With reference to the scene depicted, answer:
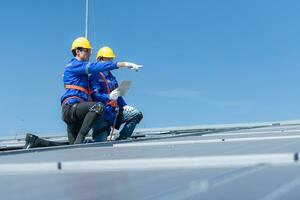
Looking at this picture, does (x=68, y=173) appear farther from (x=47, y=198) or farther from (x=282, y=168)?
(x=282, y=168)

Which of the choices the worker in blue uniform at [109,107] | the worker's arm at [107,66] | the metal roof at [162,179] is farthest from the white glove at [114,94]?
the metal roof at [162,179]

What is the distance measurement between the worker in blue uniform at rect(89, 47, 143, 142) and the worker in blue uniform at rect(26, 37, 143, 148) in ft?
0.72

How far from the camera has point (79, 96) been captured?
16.1 feet

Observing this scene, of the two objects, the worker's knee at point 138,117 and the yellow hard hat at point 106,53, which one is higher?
the yellow hard hat at point 106,53

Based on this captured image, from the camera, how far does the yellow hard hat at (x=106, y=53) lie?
576 centimetres

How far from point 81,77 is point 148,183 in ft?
12.3

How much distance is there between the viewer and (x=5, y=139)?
27.5 feet

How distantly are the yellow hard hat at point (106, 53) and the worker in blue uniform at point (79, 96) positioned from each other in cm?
65

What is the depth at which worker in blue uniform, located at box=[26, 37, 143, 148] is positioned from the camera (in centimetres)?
462

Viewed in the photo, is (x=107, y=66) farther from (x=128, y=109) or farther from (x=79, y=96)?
(x=128, y=109)

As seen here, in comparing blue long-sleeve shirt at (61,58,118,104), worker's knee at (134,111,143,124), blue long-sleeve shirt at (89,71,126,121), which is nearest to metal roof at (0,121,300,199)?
blue long-sleeve shirt at (61,58,118,104)

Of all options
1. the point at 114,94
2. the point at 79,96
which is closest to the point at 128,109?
the point at 114,94

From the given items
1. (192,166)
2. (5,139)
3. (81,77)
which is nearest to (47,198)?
(192,166)

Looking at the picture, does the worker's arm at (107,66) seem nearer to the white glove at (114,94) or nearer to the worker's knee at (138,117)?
the white glove at (114,94)
